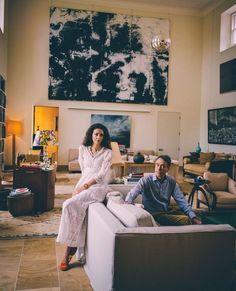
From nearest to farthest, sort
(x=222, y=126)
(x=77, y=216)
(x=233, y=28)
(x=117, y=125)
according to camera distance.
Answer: (x=77, y=216)
(x=222, y=126)
(x=233, y=28)
(x=117, y=125)

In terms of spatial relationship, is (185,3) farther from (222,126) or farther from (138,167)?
(138,167)

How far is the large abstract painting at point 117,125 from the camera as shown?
39.1 feet

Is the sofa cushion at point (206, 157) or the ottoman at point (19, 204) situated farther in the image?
the sofa cushion at point (206, 157)

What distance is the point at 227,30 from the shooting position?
11305mm

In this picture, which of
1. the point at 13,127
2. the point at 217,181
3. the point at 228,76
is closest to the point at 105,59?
the point at 13,127

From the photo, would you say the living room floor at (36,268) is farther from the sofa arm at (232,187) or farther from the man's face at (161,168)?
the sofa arm at (232,187)

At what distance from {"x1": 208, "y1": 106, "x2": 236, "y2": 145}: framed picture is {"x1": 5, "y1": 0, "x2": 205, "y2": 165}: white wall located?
1.14 meters

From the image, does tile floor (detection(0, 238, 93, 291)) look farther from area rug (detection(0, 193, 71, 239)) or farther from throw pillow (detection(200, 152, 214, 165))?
throw pillow (detection(200, 152, 214, 165))

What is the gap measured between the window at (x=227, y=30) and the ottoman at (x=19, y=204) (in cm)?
908

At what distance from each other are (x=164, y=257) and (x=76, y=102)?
994 centimetres

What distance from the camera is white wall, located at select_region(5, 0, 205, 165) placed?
1119 centimetres

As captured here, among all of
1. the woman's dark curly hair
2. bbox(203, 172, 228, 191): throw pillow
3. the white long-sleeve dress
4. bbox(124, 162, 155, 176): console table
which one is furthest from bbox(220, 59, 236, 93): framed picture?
the white long-sleeve dress

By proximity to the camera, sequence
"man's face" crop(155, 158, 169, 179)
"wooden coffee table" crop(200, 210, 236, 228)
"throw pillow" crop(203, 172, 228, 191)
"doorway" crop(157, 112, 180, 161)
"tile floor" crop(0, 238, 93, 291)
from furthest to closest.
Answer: "doorway" crop(157, 112, 180, 161) → "throw pillow" crop(203, 172, 228, 191) → "wooden coffee table" crop(200, 210, 236, 228) → "man's face" crop(155, 158, 169, 179) → "tile floor" crop(0, 238, 93, 291)

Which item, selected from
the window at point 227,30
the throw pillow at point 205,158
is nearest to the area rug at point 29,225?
the throw pillow at point 205,158
